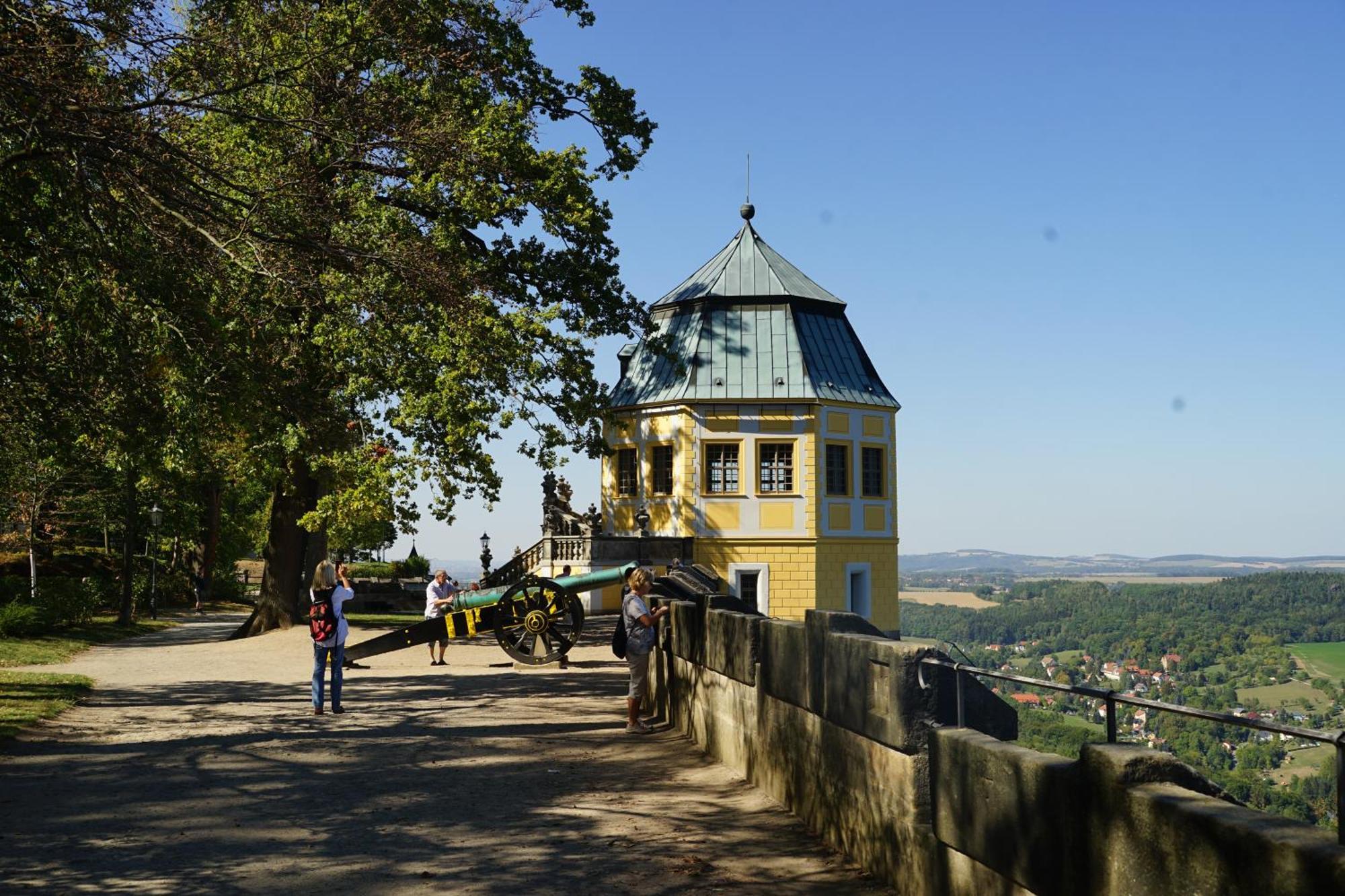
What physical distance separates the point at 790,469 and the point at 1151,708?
107ft

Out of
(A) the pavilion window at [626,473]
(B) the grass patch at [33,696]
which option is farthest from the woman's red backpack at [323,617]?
(A) the pavilion window at [626,473]

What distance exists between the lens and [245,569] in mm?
60625

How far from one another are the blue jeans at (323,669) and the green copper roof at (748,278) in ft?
88.7

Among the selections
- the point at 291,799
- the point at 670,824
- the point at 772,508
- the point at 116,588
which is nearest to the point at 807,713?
the point at 670,824

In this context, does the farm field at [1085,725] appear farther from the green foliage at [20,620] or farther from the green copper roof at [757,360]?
the green copper roof at [757,360]

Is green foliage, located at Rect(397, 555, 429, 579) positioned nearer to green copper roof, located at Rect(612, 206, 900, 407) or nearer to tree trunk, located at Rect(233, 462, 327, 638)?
green copper roof, located at Rect(612, 206, 900, 407)

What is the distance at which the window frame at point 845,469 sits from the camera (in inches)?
1460

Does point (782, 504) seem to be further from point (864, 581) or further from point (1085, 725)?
point (1085, 725)

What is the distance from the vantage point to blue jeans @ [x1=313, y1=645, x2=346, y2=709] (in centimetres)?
1408

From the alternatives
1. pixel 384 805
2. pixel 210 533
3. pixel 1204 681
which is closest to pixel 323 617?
pixel 384 805

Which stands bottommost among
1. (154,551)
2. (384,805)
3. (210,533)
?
(384,805)

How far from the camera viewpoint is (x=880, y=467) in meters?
39.0

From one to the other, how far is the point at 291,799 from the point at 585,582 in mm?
9364

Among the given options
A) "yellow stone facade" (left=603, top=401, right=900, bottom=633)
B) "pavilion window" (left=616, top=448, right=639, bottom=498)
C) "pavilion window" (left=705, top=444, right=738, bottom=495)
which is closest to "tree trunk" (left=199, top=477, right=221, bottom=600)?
"pavilion window" (left=616, top=448, right=639, bottom=498)
